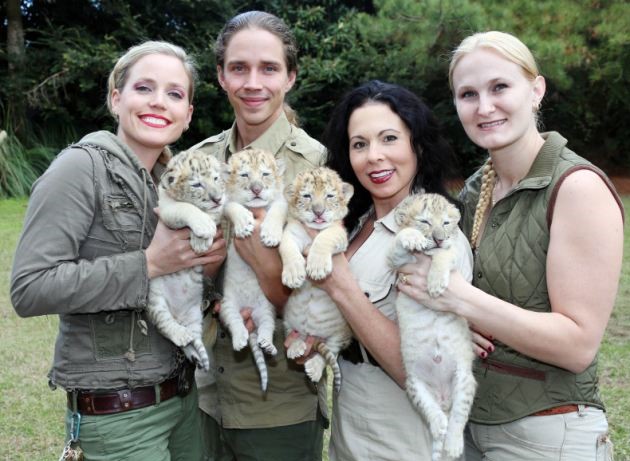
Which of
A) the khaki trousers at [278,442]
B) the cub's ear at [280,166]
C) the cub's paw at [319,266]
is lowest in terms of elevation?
the khaki trousers at [278,442]

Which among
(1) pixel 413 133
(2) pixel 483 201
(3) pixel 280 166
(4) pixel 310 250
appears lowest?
Result: (4) pixel 310 250

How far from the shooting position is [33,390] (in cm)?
666

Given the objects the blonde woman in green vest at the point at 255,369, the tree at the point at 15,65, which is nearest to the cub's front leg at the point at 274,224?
the blonde woman in green vest at the point at 255,369

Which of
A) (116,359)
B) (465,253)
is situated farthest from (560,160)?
(116,359)

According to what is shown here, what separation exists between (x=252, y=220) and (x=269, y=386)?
944 mm

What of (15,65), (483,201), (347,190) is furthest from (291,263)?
(15,65)

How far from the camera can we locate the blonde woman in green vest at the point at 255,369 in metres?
3.68

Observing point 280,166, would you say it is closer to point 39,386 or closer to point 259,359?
point 259,359

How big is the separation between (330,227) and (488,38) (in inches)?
47.4

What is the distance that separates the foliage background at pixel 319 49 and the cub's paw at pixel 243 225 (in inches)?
463

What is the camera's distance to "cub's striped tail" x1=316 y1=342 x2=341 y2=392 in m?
3.33

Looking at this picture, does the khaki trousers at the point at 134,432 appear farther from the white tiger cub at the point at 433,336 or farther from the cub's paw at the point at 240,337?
the white tiger cub at the point at 433,336

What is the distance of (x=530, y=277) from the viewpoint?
288cm

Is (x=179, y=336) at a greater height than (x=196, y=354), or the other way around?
(x=179, y=336)
